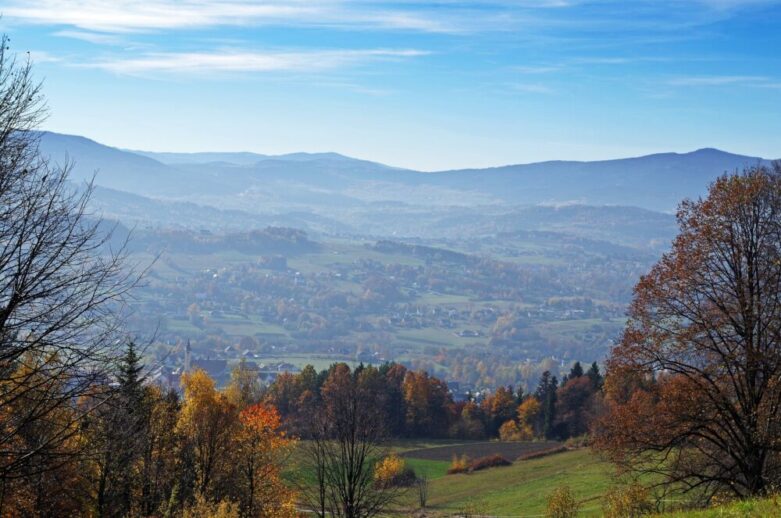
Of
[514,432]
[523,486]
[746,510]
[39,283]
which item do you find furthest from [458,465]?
[39,283]

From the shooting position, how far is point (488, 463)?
65.1 meters

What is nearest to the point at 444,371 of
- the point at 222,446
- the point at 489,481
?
the point at 489,481

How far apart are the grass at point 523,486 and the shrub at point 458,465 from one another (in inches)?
102

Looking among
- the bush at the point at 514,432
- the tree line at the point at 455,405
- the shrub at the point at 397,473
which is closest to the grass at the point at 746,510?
the shrub at the point at 397,473

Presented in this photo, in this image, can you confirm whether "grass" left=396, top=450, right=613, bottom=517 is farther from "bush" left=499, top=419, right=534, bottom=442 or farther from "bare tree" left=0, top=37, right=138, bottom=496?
"bare tree" left=0, top=37, right=138, bottom=496

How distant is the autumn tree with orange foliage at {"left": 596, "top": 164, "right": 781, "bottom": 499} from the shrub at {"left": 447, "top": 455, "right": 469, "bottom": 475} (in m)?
48.1

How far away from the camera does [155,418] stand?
3098 centimetres

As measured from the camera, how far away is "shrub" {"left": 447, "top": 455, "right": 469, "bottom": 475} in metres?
64.6

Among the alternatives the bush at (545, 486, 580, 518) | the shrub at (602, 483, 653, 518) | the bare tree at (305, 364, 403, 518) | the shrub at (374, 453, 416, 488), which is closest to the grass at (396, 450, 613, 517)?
the shrub at (374, 453, 416, 488)

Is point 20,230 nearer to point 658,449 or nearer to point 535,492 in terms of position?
point 658,449

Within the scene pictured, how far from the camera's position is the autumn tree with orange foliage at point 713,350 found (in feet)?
55.6

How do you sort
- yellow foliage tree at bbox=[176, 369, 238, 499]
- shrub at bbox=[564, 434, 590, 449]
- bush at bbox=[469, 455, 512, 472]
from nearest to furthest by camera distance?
yellow foliage tree at bbox=[176, 369, 238, 499]
bush at bbox=[469, 455, 512, 472]
shrub at bbox=[564, 434, 590, 449]

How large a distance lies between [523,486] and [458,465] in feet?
46.9

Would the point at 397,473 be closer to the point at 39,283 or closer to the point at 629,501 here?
the point at 629,501
